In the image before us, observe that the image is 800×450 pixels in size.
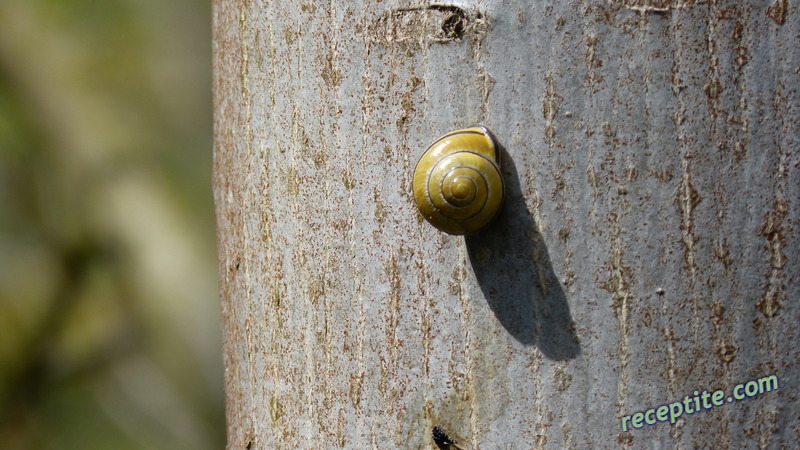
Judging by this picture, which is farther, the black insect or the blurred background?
the blurred background

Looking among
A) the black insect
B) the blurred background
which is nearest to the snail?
the black insect

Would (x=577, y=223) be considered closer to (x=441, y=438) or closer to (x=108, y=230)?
(x=441, y=438)

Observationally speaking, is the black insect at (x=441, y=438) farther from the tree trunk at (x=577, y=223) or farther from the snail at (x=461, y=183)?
the snail at (x=461, y=183)

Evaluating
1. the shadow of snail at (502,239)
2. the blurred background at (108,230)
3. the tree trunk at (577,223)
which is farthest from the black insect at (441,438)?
the blurred background at (108,230)

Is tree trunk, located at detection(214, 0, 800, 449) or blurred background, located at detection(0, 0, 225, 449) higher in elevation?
tree trunk, located at detection(214, 0, 800, 449)

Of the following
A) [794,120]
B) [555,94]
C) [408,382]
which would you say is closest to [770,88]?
[794,120]

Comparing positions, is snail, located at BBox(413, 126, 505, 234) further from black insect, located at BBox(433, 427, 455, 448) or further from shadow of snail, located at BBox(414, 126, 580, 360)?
black insect, located at BBox(433, 427, 455, 448)

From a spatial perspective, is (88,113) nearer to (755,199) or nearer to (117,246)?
(117,246)
